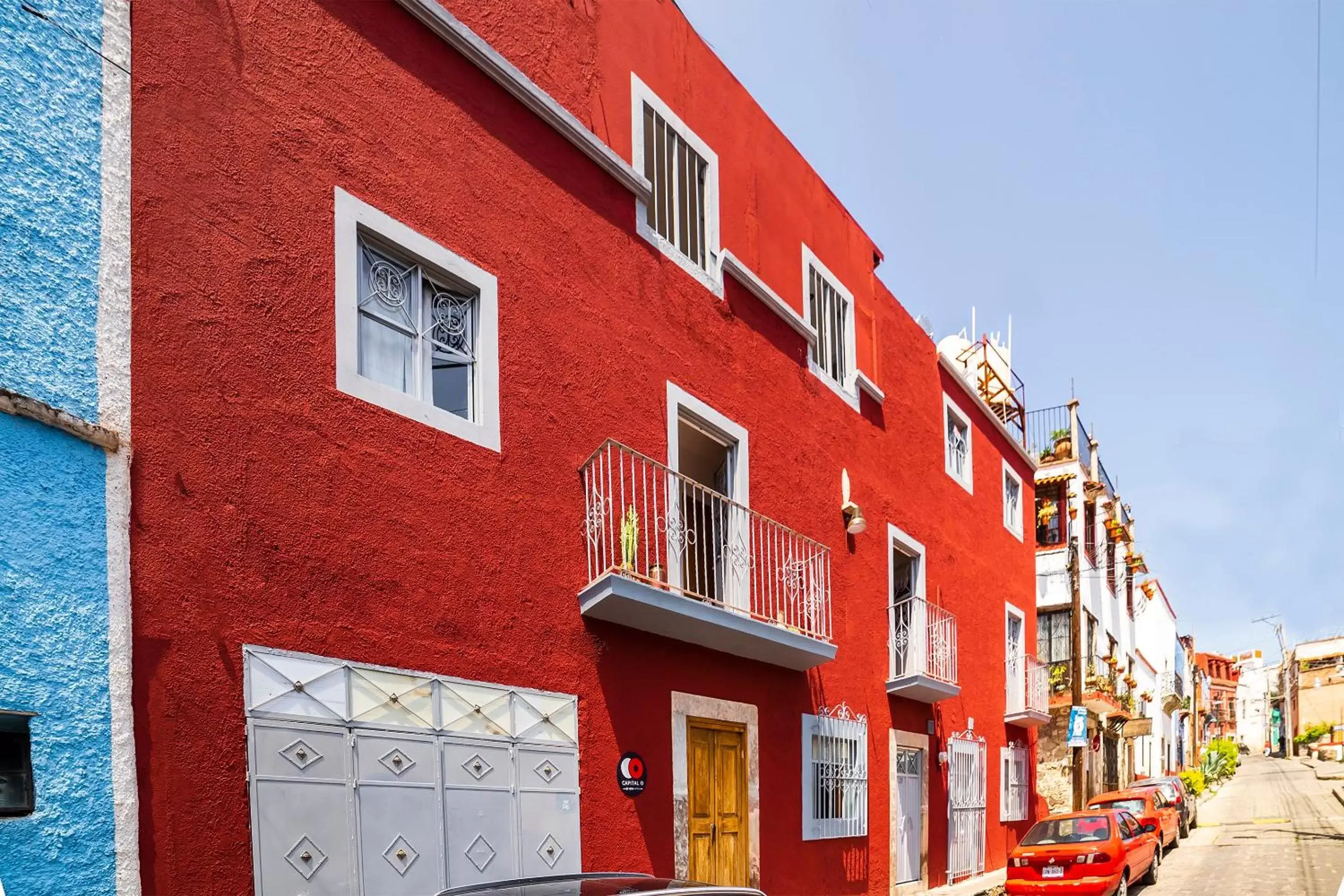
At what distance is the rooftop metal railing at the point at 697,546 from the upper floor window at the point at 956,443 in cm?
588

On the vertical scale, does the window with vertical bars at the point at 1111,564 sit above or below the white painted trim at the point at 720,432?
below

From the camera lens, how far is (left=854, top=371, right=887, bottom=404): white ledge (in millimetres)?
14523

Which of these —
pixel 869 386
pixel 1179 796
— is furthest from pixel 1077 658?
pixel 869 386

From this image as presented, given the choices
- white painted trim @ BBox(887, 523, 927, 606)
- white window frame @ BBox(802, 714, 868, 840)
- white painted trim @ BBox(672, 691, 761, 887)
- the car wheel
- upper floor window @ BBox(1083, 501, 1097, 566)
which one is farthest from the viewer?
upper floor window @ BBox(1083, 501, 1097, 566)

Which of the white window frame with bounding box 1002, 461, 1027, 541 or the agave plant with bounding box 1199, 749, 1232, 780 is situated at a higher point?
the white window frame with bounding box 1002, 461, 1027, 541

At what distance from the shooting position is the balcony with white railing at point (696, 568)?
8.95m

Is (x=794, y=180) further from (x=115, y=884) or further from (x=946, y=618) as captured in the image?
(x=115, y=884)

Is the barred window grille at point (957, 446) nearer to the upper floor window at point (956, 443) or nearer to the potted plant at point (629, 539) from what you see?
the upper floor window at point (956, 443)

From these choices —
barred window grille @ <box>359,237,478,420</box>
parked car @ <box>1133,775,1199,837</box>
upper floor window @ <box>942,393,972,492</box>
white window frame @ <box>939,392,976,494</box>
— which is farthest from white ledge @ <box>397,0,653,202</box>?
parked car @ <box>1133,775,1199,837</box>

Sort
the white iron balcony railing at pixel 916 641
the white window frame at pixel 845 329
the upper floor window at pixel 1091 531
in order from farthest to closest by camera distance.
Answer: the upper floor window at pixel 1091 531
the white iron balcony railing at pixel 916 641
the white window frame at pixel 845 329

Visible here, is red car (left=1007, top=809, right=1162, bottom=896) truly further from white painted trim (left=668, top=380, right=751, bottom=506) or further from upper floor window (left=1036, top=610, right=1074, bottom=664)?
upper floor window (left=1036, top=610, right=1074, bottom=664)

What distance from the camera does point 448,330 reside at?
316 inches

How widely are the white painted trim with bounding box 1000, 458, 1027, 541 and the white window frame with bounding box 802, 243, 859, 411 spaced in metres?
7.60

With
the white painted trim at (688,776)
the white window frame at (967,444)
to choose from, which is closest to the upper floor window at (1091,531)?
the white window frame at (967,444)
